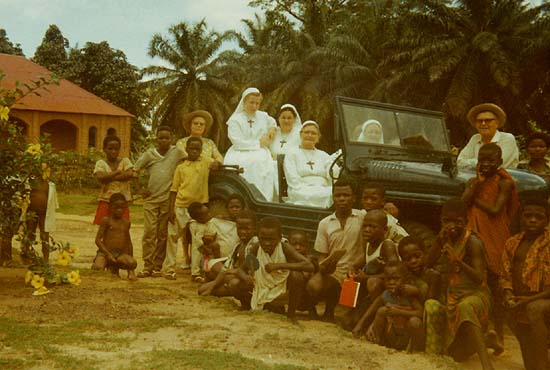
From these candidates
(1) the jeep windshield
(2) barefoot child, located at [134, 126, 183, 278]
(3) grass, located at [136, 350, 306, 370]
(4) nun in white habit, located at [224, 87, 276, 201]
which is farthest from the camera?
(4) nun in white habit, located at [224, 87, 276, 201]

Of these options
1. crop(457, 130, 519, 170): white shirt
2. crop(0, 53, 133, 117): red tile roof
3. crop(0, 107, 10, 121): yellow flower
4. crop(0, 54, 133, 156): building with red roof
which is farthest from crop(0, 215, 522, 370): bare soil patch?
crop(0, 53, 133, 117): red tile roof

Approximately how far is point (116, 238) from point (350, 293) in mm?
3215

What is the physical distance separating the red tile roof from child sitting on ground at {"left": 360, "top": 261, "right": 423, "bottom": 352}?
2977 cm

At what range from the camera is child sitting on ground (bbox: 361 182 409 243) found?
5840mm

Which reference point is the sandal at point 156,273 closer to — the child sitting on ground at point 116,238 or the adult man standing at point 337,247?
the child sitting on ground at point 116,238

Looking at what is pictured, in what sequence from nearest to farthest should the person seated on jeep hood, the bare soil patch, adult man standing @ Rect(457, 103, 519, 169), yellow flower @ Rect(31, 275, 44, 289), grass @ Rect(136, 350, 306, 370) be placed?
grass @ Rect(136, 350, 306, 370), the bare soil patch, yellow flower @ Rect(31, 275, 44, 289), adult man standing @ Rect(457, 103, 519, 169), the person seated on jeep hood

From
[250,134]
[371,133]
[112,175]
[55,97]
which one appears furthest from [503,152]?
[55,97]

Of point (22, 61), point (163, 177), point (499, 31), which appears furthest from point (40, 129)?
point (163, 177)

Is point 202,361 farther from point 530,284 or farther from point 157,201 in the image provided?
point 157,201

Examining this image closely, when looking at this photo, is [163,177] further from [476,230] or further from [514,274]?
[514,274]

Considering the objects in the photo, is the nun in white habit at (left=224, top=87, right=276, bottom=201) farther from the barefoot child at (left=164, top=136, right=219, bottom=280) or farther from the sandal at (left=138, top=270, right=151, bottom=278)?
the sandal at (left=138, top=270, right=151, bottom=278)

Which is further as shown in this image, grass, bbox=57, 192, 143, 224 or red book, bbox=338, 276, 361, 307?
grass, bbox=57, 192, 143, 224

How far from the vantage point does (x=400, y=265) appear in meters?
5.13

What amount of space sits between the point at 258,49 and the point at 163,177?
28.3 m
